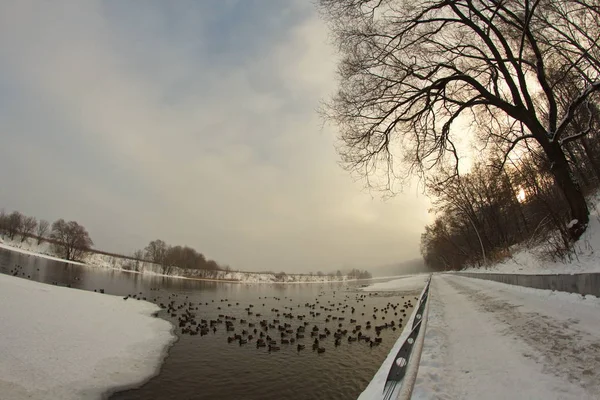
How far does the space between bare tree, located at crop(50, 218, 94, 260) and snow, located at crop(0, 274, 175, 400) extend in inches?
4589

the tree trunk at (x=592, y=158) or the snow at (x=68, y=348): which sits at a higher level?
the tree trunk at (x=592, y=158)

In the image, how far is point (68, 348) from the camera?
9398 mm

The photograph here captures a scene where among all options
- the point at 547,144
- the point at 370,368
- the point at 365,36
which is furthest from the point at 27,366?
the point at 547,144

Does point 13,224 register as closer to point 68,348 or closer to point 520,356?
point 68,348

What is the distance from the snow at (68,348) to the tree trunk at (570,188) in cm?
1441

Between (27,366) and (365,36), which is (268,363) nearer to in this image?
(27,366)

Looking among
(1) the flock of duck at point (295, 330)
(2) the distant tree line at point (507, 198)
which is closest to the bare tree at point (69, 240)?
(1) the flock of duck at point (295, 330)

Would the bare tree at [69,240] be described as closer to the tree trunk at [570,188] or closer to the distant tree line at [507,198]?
the distant tree line at [507,198]

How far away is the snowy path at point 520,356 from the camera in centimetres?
344

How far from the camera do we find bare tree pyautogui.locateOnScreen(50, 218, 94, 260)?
10962 centimetres

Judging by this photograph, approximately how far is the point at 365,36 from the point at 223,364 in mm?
12744

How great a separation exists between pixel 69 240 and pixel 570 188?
137 metres

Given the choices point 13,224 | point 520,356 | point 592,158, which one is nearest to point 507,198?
point 592,158

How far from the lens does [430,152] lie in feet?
42.4
